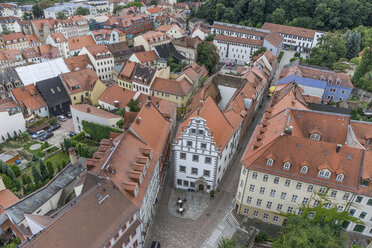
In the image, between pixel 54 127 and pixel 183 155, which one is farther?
pixel 54 127

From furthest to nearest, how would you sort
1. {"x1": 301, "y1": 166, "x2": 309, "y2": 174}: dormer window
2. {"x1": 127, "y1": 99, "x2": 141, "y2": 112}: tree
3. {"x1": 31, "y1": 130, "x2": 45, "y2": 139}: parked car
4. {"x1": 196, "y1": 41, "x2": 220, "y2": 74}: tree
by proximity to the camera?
{"x1": 196, "y1": 41, "x2": 220, "y2": 74}: tree, {"x1": 31, "y1": 130, "x2": 45, "y2": 139}: parked car, {"x1": 127, "y1": 99, "x2": 141, "y2": 112}: tree, {"x1": 301, "y1": 166, "x2": 309, "y2": 174}: dormer window

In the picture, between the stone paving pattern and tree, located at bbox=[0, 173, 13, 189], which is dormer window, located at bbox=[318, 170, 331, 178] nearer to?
the stone paving pattern

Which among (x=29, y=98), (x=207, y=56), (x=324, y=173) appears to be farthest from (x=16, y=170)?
(x=207, y=56)

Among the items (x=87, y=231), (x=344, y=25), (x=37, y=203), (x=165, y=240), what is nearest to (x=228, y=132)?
(x=165, y=240)

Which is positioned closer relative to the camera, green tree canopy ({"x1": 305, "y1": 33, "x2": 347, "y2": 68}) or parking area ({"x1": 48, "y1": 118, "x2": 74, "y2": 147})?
parking area ({"x1": 48, "y1": 118, "x2": 74, "y2": 147})

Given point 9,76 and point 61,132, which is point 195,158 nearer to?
point 61,132

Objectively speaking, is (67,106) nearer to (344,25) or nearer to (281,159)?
(281,159)

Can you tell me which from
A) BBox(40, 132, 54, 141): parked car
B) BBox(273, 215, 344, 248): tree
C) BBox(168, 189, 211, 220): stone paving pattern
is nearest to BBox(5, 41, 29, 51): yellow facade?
BBox(40, 132, 54, 141): parked car
